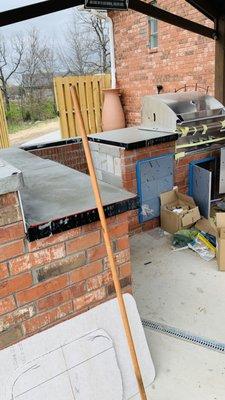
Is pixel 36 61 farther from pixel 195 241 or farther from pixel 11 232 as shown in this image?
pixel 11 232

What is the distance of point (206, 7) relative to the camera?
4.54 m

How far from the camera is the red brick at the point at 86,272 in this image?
75.4 inches

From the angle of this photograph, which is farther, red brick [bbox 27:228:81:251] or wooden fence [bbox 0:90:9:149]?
wooden fence [bbox 0:90:9:149]

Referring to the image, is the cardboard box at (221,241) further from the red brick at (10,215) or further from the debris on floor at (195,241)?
the red brick at (10,215)

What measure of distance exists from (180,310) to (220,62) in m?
3.71

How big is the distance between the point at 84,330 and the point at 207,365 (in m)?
0.84

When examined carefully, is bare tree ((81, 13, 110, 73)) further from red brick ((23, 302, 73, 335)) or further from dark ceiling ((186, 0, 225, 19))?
red brick ((23, 302, 73, 335))

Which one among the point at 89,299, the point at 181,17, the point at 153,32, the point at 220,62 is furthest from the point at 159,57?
the point at 89,299

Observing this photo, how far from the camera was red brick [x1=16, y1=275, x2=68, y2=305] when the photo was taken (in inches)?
69.4

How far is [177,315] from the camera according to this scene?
2.63 meters

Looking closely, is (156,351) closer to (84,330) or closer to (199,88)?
(84,330)

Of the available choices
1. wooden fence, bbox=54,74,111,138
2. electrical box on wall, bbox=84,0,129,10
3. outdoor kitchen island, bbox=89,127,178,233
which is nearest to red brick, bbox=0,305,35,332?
outdoor kitchen island, bbox=89,127,178,233

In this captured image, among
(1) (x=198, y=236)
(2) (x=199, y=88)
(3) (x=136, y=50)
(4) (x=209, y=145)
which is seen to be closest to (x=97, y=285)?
(1) (x=198, y=236)

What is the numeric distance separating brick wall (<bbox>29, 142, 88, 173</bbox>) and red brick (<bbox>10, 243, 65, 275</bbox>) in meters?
2.86
